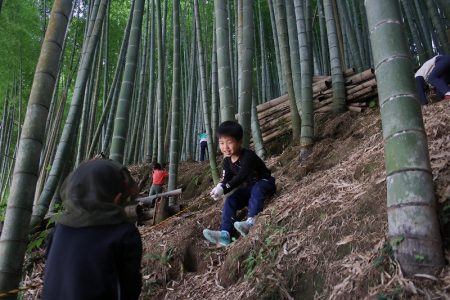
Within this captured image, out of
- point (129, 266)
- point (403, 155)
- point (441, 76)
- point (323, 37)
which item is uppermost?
point (323, 37)

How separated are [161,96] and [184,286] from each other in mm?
2896

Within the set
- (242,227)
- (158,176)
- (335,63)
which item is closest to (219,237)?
(242,227)

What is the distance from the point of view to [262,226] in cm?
244

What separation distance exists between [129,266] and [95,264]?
11 cm

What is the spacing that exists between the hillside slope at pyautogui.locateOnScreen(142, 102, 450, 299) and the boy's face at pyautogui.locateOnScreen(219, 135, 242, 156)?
460 mm

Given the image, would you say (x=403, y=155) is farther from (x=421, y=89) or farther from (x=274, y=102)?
(x=274, y=102)

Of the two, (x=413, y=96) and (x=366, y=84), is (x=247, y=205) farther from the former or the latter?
(x=366, y=84)

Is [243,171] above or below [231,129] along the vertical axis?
below

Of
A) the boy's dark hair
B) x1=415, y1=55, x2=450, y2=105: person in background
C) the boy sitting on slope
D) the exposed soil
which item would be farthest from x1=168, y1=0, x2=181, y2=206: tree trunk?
x1=415, y1=55, x2=450, y2=105: person in background

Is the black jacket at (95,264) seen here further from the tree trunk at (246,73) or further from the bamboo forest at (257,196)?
the tree trunk at (246,73)

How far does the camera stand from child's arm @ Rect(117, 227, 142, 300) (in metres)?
1.35

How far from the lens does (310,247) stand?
77.6 inches

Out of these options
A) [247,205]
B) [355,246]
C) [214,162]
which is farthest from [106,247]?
[214,162]

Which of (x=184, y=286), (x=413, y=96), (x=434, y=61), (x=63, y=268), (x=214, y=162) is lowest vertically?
(x=184, y=286)
